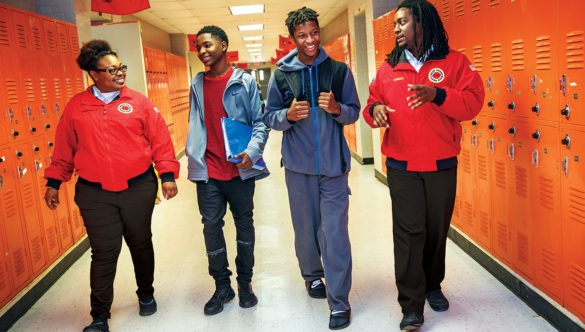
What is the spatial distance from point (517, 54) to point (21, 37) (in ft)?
10.1

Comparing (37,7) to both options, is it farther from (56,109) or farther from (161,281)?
(161,281)

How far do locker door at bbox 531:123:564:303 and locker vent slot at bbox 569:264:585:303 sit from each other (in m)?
0.09

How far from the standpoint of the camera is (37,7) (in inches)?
199

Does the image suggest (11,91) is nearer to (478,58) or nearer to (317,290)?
(317,290)

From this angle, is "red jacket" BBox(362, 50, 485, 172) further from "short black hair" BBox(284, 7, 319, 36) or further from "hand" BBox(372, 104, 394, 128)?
"short black hair" BBox(284, 7, 319, 36)

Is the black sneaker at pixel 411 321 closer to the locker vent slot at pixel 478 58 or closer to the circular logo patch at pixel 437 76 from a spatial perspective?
the circular logo patch at pixel 437 76

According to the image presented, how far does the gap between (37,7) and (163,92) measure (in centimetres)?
419

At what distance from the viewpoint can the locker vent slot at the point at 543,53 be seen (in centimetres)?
245

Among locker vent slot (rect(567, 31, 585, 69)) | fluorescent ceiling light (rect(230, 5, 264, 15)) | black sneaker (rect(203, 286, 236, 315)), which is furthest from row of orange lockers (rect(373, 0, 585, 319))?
fluorescent ceiling light (rect(230, 5, 264, 15))

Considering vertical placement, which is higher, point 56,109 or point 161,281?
point 56,109

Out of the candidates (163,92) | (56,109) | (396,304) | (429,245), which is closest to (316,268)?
(396,304)

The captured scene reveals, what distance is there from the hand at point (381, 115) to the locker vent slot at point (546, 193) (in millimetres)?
835

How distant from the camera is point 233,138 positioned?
2.76 m

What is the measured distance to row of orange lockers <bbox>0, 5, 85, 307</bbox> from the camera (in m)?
3.19
